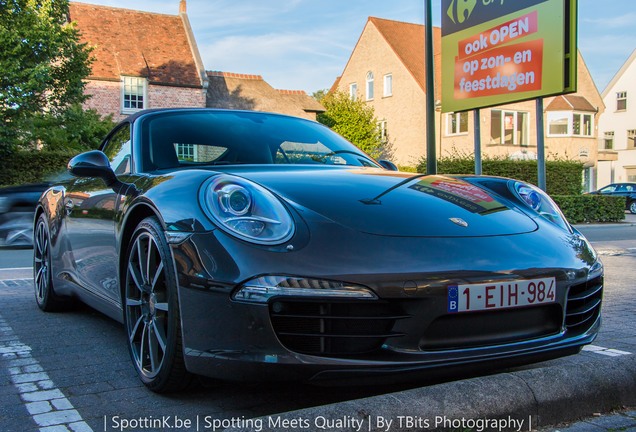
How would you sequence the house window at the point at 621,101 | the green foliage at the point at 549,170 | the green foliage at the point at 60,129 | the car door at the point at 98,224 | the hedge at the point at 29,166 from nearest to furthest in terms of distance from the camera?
the car door at the point at 98,224 < the hedge at the point at 29,166 < the green foliage at the point at 60,129 < the green foliage at the point at 549,170 < the house window at the point at 621,101

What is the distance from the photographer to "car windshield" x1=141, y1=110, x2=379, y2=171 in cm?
358

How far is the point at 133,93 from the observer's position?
101 ft

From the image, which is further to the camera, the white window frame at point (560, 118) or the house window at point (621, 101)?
the house window at point (621, 101)

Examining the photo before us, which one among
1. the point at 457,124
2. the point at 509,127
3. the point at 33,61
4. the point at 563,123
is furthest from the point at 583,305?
the point at 563,123

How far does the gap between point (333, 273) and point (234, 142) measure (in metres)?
1.65

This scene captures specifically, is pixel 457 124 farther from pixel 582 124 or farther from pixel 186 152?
pixel 186 152

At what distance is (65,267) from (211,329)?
7.39 feet

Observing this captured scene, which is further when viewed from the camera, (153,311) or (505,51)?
(505,51)

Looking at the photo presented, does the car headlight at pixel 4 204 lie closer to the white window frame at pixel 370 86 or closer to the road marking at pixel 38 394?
the road marking at pixel 38 394

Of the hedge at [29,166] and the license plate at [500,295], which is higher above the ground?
the hedge at [29,166]

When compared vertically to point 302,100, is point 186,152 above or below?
below

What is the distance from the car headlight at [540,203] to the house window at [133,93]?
28970 millimetres

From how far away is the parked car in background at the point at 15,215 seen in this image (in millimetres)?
10395

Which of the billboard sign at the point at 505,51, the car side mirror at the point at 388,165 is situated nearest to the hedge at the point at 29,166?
the billboard sign at the point at 505,51
